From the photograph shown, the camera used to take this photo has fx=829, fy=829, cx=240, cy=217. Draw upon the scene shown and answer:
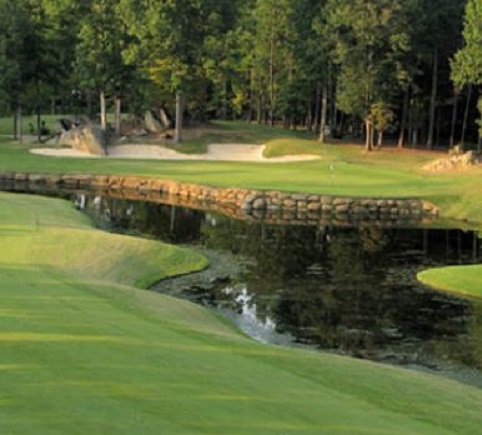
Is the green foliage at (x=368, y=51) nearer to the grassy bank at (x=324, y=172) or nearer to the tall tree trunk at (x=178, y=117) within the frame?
the grassy bank at (x=324, y=172)

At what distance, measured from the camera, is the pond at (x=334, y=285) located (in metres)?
21.4

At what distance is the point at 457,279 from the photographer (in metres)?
28.5

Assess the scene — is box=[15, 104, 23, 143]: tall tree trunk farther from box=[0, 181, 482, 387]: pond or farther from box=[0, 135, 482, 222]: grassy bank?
box=[0, 181, 482, 387]: pond

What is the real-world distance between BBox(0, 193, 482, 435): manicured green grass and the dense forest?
2051 inches

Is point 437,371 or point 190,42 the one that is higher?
point 190,42

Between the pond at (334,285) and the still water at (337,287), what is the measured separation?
35 mm

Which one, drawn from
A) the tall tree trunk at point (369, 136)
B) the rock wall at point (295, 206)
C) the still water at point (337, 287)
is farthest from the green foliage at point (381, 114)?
the still water at point (337, 287)

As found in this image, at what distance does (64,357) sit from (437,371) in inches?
372

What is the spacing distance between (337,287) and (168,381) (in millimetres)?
16179

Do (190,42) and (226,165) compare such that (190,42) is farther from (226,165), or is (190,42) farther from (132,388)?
(132,388)

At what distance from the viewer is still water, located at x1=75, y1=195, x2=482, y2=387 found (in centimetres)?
2136

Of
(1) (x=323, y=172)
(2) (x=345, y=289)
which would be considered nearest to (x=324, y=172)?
(1) (x=323, y=172)

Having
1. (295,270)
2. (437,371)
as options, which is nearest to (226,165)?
(295,270)

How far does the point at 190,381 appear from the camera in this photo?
12453 mm
